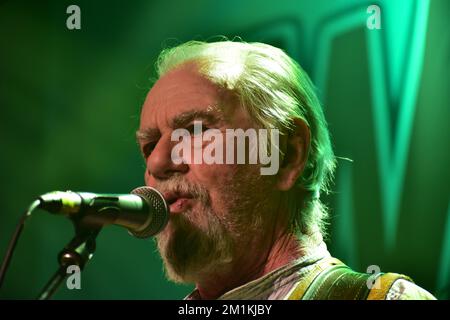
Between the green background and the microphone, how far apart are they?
94cm

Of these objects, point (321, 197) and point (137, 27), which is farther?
point (137, 27)

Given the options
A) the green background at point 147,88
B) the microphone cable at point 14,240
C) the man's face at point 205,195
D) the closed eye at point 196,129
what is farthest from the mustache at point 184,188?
the green background at point 147,88

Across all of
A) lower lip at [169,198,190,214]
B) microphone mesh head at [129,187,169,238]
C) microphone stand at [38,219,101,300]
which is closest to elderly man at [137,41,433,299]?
lower lip at [169,198,190,214]

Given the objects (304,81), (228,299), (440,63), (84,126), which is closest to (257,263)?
(228,299)

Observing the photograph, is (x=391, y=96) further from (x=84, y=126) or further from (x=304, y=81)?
(x=84, y=126)

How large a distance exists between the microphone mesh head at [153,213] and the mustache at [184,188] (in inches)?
7.7

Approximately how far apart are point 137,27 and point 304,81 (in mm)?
889

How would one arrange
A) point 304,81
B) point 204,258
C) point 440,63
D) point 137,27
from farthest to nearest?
1. point 137,27
2. point 440,63
3. point 304,81
4. point 204,258

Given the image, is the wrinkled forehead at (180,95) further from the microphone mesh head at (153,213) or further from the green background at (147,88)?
the green background at (147,88)

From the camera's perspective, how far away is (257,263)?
64.9 inches

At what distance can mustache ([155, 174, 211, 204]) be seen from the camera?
5.19 feet

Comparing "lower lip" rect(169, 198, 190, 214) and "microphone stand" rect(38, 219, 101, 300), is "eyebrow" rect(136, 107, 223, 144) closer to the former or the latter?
"lower lip" rect(169, 198, 190, 214)

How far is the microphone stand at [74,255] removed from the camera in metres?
1.13

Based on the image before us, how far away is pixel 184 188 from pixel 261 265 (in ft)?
0.97
